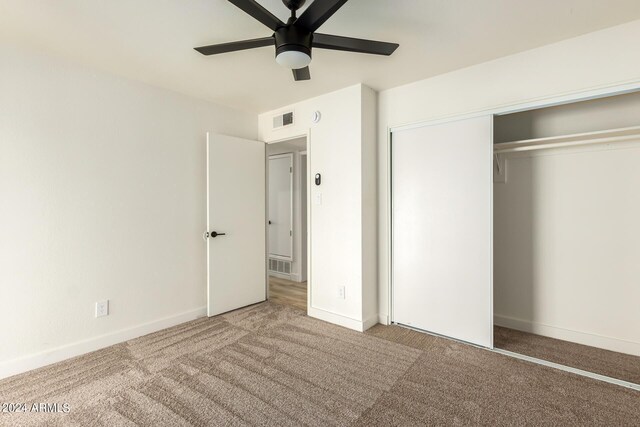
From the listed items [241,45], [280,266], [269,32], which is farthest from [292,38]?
[280,266]

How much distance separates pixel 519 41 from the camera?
2252 millimetres

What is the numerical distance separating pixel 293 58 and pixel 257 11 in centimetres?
30

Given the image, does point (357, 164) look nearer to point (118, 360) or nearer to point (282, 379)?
point (282, 379)

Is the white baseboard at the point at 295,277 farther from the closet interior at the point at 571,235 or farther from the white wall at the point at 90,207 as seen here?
the closet interior at the point at 571,235

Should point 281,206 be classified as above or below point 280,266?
above

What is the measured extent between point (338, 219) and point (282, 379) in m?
A: 1.56

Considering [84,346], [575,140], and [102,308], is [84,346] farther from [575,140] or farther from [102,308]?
[575,140]

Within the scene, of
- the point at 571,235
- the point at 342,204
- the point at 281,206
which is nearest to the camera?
the point at 571,235

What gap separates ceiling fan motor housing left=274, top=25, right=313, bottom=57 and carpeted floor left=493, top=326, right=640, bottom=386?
9.27 feet

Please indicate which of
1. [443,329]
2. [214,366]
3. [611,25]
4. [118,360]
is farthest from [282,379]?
[611,25]

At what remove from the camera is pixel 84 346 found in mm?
2559

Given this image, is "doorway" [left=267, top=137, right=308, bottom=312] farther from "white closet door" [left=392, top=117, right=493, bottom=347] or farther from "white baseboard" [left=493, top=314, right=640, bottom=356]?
"white baseboard" [left=493, top=314, right=640, bottom=356]

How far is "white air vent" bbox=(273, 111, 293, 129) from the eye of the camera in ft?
11.8


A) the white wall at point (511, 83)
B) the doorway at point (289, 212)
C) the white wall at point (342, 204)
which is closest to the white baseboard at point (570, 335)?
the white wall at point (511, 83)
